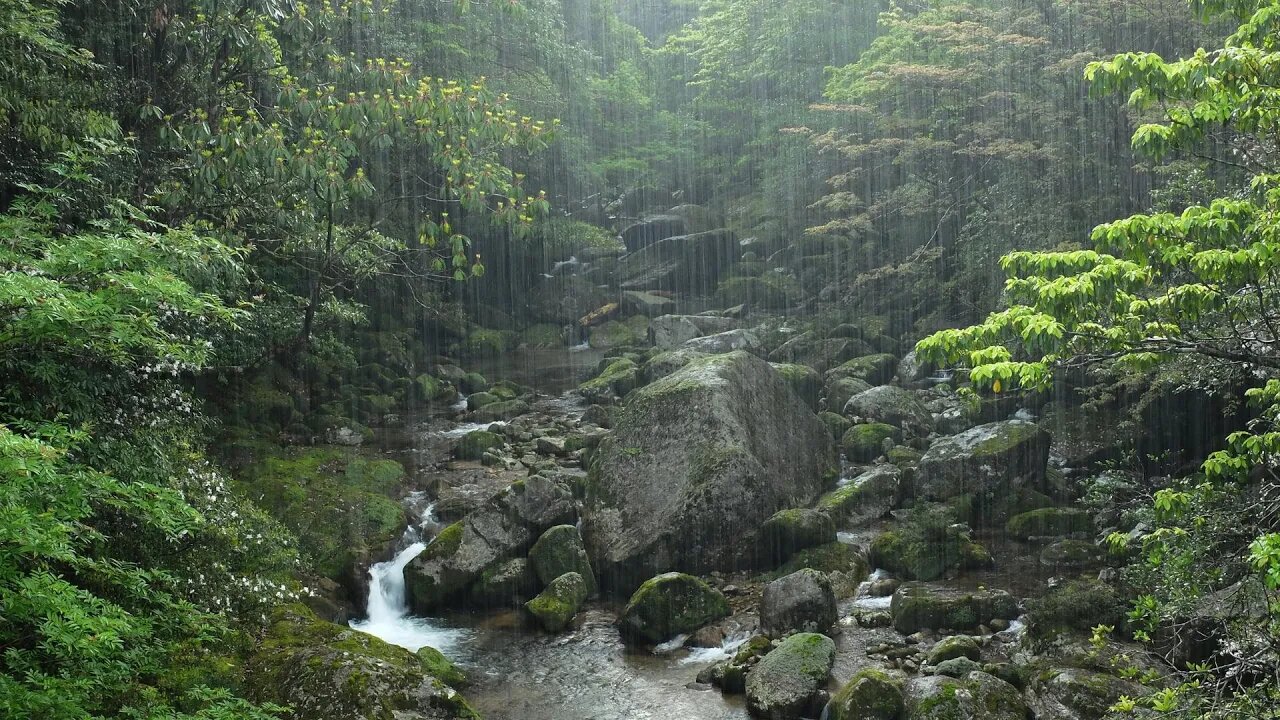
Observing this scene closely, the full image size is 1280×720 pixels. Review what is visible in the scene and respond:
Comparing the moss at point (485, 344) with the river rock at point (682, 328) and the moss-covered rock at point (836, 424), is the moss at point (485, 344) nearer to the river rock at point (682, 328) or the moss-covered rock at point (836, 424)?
the river rock at point (682, 328)

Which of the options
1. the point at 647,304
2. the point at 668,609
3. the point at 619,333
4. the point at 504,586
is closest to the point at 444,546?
the point at 504,586

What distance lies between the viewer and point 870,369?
22484mm

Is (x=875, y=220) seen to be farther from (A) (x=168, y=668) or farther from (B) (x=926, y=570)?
(A) (x=168, y=668)

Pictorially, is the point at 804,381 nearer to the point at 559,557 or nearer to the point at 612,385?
the point at 612,385

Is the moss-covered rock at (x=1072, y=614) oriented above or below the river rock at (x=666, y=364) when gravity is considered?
below

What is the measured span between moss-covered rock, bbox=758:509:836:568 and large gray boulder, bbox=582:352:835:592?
0.23 meters

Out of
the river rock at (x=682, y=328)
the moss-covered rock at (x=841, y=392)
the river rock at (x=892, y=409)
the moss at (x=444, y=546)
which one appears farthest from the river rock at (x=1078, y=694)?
the river rock at (x=682, y=328)

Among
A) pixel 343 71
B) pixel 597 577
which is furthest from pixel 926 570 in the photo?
pixel 343 71

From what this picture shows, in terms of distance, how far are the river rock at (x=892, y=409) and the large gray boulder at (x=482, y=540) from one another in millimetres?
7698

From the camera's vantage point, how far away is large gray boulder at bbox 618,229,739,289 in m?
35.0

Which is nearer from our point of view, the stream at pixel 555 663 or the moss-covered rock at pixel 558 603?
the stream at pixel 555 663

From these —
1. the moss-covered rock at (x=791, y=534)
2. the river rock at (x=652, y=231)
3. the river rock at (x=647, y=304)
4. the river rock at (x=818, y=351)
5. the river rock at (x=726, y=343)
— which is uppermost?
the river rock at (x=652, y=231)

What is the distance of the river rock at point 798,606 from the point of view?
37.2 feet

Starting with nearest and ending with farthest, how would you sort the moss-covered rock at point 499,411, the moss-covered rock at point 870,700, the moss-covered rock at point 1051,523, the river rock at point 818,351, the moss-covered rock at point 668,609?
the moss-covered rock at point 870,700 < the moss-covered rock at point 668,609 < the moss-covered rock at point 1051,523 < the moss-covered rock at point 499,411 < the river rock at point 818,351
